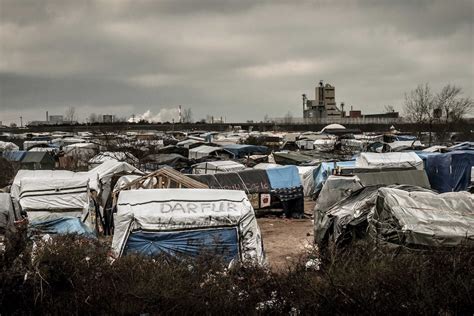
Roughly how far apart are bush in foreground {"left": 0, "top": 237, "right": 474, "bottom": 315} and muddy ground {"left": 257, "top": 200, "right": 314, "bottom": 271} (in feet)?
14.6

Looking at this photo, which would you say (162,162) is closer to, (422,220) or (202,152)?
(202,152)

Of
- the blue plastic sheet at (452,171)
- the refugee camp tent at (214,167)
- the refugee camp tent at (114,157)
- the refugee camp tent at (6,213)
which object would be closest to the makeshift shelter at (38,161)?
the refugee camp tent at (114,157)

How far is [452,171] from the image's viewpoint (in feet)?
83.3

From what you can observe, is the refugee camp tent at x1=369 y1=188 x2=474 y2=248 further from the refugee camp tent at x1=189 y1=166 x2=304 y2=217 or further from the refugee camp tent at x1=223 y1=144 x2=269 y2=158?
the refugee camp tent at x1=223 y1=144 x2=269 y2=158

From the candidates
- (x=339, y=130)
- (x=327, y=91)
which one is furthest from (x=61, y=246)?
(x=327, y=91)

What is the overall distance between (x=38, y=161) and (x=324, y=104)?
78212 millimetres

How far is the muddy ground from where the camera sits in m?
14.5

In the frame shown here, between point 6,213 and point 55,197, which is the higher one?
point 6,213

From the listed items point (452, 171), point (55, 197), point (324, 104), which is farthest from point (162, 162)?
point (324, 104)

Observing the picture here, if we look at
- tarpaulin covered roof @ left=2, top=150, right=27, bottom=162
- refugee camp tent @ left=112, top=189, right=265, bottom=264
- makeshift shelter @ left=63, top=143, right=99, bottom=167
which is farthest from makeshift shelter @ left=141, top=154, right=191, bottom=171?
refugee camp tent @ left=112, top=189, right=265, bottom=264

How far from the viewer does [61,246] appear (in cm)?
866

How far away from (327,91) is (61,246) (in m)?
105

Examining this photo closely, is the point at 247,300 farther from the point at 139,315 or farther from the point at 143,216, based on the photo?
the point at 143,216

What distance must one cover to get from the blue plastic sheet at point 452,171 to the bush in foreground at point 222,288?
17.8 meters
